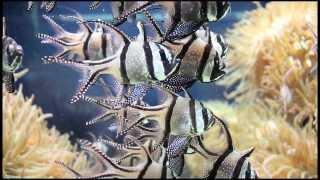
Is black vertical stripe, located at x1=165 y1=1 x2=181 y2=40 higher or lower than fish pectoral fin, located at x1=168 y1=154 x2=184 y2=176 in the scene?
higher

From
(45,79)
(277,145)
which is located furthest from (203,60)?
(45,79)

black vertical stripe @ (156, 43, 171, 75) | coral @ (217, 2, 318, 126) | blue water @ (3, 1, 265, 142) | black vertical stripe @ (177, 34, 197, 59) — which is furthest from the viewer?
blue water @ (3, 1, 265, 142)

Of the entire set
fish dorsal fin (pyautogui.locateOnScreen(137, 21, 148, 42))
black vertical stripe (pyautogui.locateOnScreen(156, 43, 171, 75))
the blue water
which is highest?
fish dorsal fin (pyautogui.locateOnScreen(137, 21, 148, 42))

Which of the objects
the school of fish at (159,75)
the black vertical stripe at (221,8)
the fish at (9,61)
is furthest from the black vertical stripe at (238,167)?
Result: the fish at (9,61)

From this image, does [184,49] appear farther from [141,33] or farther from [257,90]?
[257,90]

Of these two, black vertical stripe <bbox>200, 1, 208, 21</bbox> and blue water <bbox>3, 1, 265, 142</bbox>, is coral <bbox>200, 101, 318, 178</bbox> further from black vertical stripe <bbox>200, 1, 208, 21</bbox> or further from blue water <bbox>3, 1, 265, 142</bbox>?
black vertical stripe <bbox>200, 1, 208, 21</bbox>

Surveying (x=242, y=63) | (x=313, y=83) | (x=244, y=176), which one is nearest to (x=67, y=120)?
(x=242, y=63)

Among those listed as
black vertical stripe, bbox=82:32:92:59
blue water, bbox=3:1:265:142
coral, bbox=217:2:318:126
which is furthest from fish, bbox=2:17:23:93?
blue water, bbox=3:1:265:142
